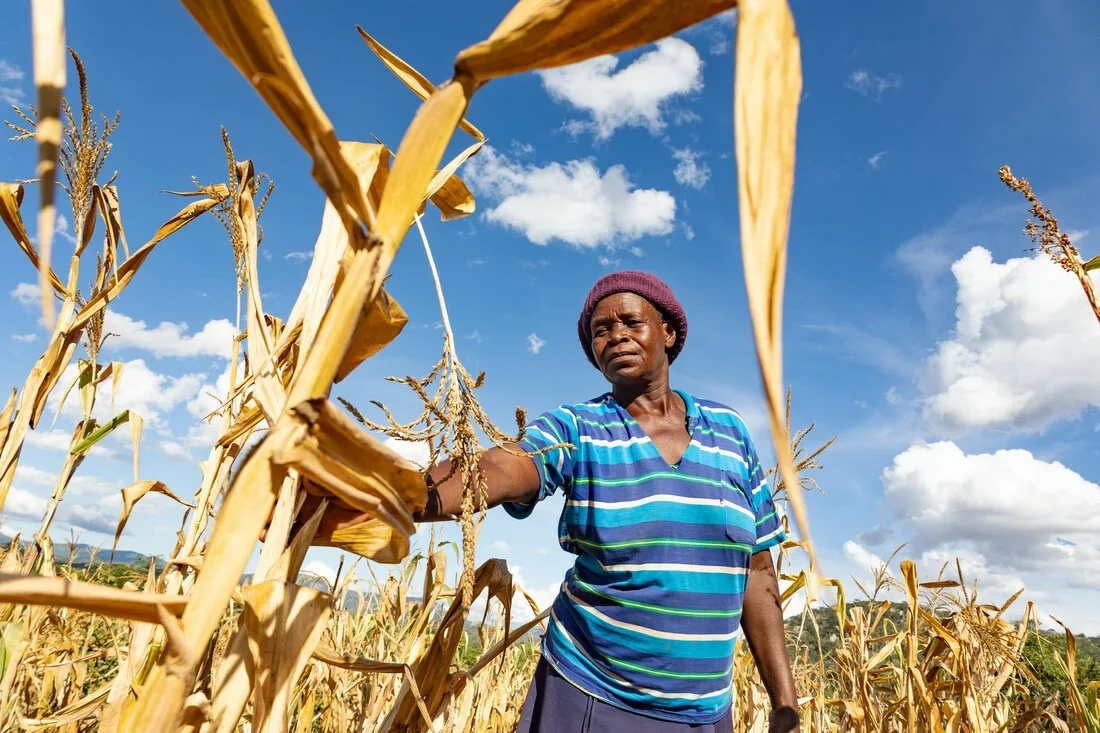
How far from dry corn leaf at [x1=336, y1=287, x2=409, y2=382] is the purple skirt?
1.42m

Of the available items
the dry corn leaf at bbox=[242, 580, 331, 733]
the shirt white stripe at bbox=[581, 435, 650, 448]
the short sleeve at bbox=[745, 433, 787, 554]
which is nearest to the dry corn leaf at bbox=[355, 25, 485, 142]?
the dry corn leaf at bbox=[242, 580, 331, 733]

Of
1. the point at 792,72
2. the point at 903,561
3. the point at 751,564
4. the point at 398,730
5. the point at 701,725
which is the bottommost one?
the point at 398,730

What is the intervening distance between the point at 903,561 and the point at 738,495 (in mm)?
965

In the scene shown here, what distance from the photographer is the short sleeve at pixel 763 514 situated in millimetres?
2191

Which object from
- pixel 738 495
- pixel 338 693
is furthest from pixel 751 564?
pixel 338 693

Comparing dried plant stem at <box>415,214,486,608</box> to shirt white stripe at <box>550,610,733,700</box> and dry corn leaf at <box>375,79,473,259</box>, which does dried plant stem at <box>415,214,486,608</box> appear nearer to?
dry corn leaf at <box>375,79,473,259</box>

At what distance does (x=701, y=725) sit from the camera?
1800 mm

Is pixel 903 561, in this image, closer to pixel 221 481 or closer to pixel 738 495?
pixel 738 495

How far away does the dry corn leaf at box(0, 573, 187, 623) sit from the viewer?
16.8 inches

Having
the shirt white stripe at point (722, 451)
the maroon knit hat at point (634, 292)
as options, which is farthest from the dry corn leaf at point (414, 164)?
the maroon knit hat at point (634, 292)

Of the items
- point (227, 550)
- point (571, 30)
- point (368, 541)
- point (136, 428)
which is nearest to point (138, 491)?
point (136, 428)

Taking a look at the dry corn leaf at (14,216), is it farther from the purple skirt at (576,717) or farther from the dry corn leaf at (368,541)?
the purple skirt at (576,717)

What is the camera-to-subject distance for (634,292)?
231 centimetres

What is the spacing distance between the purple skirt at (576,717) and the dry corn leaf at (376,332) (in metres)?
1.42
